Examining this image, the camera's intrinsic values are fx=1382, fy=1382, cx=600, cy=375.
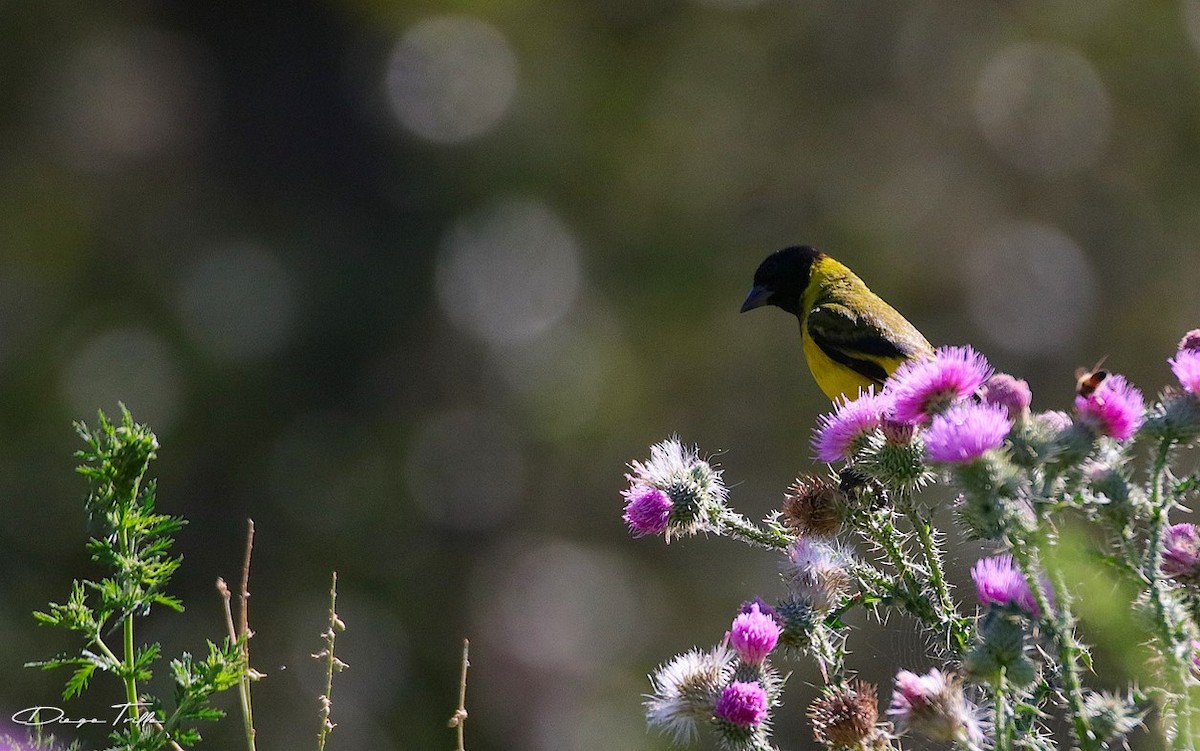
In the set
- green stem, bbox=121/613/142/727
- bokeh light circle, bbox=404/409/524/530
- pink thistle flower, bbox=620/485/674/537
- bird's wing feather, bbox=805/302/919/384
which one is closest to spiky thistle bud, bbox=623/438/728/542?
pink thistle flower, bbox=620/485/674/537

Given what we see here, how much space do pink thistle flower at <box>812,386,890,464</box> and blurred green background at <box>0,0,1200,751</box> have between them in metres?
7.64

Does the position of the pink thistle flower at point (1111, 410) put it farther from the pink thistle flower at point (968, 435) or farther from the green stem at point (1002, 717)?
the green stem at point (1002, 717)

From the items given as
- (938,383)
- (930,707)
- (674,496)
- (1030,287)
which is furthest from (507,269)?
(930,707)

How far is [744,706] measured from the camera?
1990 millimetres

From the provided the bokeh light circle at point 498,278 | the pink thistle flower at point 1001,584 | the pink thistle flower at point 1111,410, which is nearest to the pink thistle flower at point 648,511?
the pink thistle flower at point 1001,584

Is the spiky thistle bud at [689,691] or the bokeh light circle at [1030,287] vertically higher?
the spiky thistle bud at [689,691]

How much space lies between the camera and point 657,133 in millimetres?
12570

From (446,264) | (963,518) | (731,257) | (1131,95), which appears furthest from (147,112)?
(963,518)

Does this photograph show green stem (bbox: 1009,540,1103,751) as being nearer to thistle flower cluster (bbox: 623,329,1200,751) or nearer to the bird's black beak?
thistle flower cluster (bbox: 623,329,1200,751)

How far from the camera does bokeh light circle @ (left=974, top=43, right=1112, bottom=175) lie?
13.0 m

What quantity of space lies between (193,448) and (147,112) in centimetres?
328

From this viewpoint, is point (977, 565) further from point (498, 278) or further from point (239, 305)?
point (239, 305)

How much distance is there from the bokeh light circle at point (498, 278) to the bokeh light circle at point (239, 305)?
131cm

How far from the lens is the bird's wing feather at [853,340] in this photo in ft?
15.8
